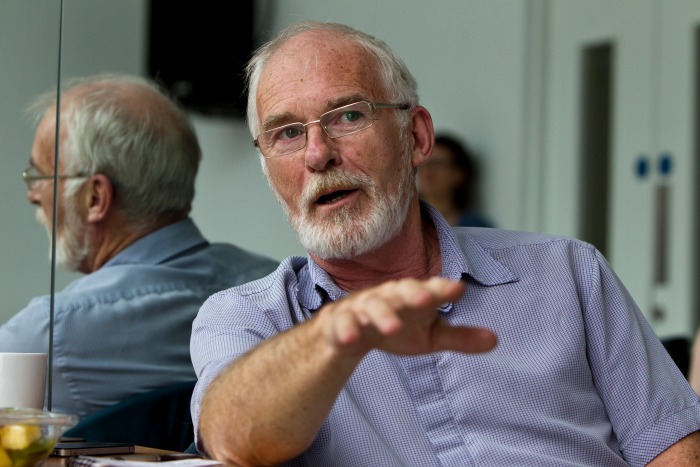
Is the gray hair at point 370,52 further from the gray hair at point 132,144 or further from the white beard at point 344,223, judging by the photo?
the gray hair at point 132,144

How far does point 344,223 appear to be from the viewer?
191cm

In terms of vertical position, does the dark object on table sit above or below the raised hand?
below

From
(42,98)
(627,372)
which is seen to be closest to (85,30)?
(42,98)

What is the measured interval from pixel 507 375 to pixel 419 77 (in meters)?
3.99

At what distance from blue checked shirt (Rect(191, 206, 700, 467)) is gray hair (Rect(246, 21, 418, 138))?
1.10 feet

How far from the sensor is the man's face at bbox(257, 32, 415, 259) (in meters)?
1.92

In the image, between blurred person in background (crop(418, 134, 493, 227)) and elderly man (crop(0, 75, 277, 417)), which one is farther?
blurred person in background (crop(418, 134, 493, 227))

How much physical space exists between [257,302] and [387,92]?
50 centimetres

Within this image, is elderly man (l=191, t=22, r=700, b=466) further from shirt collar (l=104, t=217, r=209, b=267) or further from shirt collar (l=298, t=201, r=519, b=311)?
shirt collar (l=104, t=217, r=209, b=267)

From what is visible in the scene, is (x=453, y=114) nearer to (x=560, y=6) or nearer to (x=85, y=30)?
(x=560, y=6)

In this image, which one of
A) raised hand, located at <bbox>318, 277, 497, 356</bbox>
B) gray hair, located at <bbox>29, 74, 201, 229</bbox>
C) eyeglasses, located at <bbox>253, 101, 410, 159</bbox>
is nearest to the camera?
raised hand, located at <bbox>318, 277, 497, 356</bbox>

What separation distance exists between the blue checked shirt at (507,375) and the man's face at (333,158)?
9 cm

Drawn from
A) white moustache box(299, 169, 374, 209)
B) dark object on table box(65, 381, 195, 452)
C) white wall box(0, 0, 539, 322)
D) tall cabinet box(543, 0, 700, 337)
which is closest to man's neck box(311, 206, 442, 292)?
white moustache box(299, 169, 374, 209)

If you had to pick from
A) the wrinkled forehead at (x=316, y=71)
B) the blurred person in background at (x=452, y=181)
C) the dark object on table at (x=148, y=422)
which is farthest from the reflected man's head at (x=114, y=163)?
the blurred person in background at (x=452, y=181)
